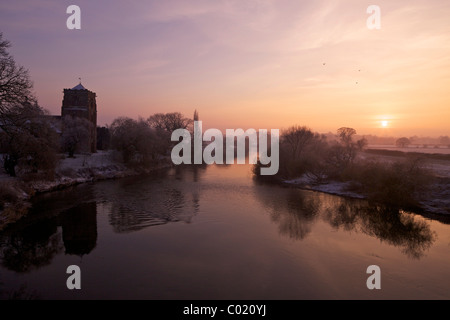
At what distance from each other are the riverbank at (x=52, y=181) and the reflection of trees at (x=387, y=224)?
26.7 meters

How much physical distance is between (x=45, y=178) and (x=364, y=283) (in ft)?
114

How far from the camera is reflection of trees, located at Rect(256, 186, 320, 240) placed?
22106mm

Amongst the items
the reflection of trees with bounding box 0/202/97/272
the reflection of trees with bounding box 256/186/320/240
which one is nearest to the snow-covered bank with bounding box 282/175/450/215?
Result: the reflection of trees with bounding box 256/186/320/240

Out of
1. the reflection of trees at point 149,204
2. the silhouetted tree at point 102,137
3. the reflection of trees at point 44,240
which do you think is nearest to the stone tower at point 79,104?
the silhouetted tree at point 102,137

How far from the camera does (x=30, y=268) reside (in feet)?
46.9

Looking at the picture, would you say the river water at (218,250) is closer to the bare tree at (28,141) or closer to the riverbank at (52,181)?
the riverbank at (52,181)

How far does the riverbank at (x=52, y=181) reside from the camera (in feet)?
77.0

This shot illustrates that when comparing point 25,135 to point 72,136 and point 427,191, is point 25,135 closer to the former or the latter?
point 72,136

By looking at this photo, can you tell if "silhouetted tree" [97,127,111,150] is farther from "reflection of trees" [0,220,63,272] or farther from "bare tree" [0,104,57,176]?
"reflection of trees" [0,220,63,272]

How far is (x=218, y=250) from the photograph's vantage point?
56.9 ft

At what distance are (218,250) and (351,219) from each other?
1461cm

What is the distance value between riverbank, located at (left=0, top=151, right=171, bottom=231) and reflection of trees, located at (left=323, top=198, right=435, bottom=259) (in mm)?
26668

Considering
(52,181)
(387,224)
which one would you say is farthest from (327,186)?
(52,181)

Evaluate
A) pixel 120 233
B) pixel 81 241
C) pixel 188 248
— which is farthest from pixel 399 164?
pixel 81 241
